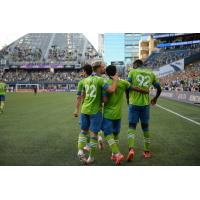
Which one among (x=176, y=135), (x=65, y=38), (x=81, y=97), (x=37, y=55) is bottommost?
(x=176, y=135)

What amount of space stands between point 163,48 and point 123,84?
7089 cm

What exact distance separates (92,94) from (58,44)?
318 feet

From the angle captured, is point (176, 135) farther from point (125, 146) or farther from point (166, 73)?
point (166, 73)

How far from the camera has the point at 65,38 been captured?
103 meters

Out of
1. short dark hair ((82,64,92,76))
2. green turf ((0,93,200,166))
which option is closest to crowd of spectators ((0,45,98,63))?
green turf ((0,93,200,166))

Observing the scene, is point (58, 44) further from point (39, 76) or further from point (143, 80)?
point (143, 80)

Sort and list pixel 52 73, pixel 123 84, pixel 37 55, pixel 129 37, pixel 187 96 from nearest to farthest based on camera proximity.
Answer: pixel 123 84
pixel 187 96
pixel 52 73
pixel 37 55
pixel 129 37

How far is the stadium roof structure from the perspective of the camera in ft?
Answer: 309

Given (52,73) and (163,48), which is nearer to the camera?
(163,48)

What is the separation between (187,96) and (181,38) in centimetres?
4514

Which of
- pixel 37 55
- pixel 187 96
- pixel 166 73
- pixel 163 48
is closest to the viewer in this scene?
pixel 187 96

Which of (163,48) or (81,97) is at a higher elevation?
(163,48)

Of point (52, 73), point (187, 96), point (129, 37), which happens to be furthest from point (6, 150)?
point (129, 37)

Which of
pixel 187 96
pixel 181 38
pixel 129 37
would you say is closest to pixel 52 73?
pixel 181 38
